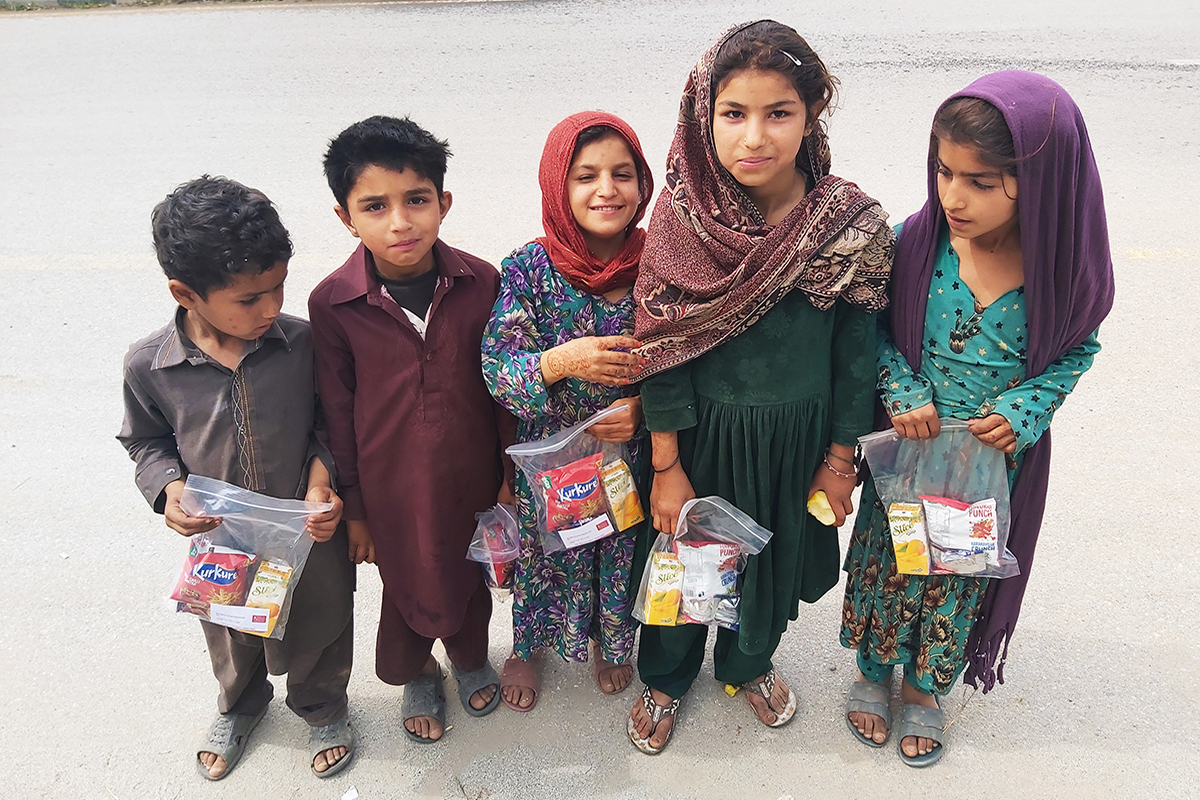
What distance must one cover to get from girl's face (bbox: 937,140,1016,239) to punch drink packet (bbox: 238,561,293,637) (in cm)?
157

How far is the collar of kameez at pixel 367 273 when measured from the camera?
1.74 m

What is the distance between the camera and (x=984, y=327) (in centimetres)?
170

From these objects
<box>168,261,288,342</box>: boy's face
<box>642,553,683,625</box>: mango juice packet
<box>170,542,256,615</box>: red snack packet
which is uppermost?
<box>168,261,288,342</box>: boy's face

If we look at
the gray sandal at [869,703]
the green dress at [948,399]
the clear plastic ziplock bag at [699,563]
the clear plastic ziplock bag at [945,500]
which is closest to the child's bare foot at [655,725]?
the clear plastic ziplock bag at [699,563]

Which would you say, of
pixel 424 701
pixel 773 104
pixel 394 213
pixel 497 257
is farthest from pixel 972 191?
pixel 497 257

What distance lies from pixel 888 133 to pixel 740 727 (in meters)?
4.32

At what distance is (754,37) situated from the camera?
5.04 feet

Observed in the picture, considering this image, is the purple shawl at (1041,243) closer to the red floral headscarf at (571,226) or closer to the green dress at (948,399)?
the green dress at (948,399)

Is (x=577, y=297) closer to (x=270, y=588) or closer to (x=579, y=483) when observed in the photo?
(x=579, y=483)

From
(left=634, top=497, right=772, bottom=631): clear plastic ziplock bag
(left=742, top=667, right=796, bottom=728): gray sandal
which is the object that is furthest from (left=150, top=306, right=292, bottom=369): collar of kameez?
(left=742, top=667, right=796, bottom=728): gray sandal

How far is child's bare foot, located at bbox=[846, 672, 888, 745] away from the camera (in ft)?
6.95

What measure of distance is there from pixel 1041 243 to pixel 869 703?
1254 millimetres

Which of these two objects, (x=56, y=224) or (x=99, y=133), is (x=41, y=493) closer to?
(x=56, y=224)

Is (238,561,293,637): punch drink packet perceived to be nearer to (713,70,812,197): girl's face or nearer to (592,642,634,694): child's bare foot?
(592,642,634,694): child's bare foot
